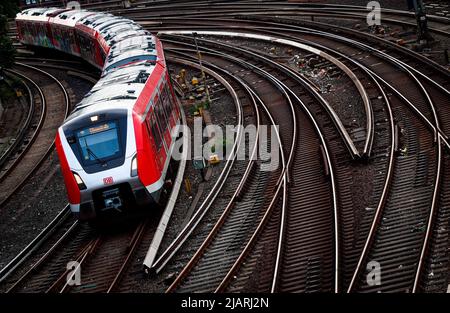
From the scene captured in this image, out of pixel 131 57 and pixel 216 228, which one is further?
pixel 131 57

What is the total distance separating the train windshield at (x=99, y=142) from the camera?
1738cm

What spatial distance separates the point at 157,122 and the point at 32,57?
27443mm

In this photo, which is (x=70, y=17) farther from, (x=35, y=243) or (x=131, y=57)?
(x=35, y=243)

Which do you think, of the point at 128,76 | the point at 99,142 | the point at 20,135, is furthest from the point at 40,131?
the point at 99,142

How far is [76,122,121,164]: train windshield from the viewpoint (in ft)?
57.0

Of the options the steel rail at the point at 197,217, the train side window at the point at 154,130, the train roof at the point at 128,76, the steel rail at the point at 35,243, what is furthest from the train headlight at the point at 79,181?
the train roof at the point at 128,76

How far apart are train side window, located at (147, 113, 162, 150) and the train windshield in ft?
3.35

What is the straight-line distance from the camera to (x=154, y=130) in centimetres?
1884

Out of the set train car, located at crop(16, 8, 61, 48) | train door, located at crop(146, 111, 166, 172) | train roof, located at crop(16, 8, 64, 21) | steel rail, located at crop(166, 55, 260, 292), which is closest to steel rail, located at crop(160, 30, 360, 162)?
steel rail, located at crop(166, 55, 260, 292)

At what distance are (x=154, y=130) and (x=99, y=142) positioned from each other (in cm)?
175

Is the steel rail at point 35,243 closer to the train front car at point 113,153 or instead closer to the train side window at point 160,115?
the train front car at point 113,153

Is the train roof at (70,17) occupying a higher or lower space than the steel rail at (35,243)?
higher

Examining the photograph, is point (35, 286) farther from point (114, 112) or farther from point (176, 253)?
point (114, 112)

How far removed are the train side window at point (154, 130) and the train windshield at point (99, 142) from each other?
102cm
